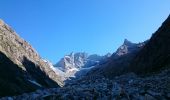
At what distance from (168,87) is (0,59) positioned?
6605 inches

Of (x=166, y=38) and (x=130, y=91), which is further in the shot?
(x=166, y=38)

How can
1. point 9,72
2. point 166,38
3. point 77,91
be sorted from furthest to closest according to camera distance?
1. point 9,72
2. point 166,38
3. point 77,91

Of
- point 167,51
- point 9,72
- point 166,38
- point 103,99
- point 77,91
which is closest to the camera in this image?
point 103,99

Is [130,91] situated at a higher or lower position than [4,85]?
lower

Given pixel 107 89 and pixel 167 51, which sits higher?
pixel 167 51

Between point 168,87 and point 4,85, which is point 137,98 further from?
point 4,85

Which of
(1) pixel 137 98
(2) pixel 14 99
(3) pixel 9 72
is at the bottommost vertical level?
(1) pixel 137 98

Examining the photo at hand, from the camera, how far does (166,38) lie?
10288 cm

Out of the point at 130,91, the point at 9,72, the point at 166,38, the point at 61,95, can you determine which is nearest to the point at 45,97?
the point at 61,95

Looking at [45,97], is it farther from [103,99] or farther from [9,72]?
[9,72]

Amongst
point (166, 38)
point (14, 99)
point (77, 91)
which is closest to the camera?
point (77, 91)

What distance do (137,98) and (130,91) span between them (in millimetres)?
1678

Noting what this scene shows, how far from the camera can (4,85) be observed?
141750mm

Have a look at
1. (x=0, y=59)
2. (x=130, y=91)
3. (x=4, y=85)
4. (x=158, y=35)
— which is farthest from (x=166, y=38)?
(x=0, y=59)
